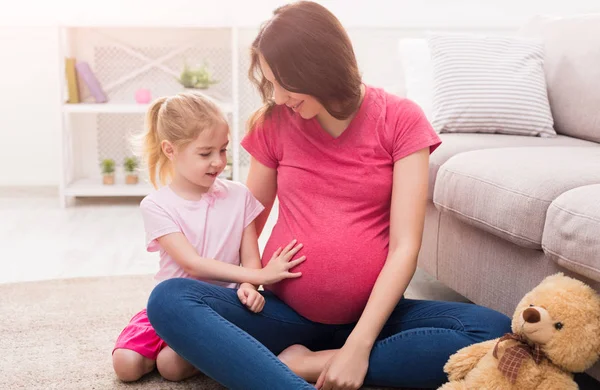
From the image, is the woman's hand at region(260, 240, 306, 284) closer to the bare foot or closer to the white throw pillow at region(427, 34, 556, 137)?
the bare foot

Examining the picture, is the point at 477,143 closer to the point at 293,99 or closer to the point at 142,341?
the point at 293,99

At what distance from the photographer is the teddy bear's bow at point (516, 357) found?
1221 millimetres

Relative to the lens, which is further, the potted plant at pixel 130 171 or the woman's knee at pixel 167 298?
the potted plant at pixel 130 171

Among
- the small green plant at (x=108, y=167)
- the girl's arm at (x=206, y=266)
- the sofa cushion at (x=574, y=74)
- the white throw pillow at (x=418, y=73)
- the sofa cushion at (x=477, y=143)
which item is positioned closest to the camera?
the girl's arm at (x=206, y=266)

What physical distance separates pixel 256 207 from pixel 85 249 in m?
1.16

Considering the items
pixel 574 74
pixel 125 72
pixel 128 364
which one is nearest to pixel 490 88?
pixel 574 74

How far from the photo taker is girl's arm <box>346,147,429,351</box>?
4.30 feet

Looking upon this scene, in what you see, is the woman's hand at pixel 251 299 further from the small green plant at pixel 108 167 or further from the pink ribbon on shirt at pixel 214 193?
the small green plant at pixel 108 167

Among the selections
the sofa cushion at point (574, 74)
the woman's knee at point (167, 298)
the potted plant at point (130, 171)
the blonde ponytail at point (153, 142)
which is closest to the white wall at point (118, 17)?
the potted plant at point (130, 171)

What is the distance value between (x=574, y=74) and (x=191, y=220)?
4.34 feet

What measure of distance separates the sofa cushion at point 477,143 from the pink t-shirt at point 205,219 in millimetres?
552

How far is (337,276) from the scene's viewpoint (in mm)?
1355

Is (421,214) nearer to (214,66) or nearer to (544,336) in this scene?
(544,336)

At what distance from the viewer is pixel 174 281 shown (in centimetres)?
133
